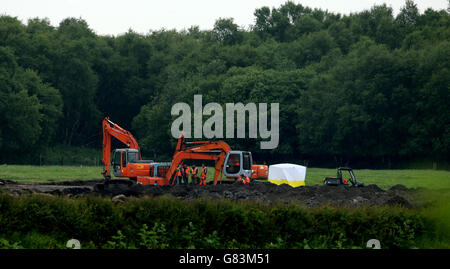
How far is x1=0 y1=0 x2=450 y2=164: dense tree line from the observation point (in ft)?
253

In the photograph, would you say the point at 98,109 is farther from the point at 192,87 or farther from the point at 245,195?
the point at 245,195

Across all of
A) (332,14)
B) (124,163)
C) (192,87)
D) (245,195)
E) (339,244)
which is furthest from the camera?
(332,14)

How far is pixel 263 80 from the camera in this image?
94562 mm

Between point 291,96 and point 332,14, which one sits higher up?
point 332,14

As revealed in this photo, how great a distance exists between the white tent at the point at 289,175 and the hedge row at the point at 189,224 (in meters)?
29.7

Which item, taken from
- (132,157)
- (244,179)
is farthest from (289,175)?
(132,157)

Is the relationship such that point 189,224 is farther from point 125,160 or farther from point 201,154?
point 125,160

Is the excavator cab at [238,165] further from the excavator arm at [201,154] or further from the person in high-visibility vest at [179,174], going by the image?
the person in high-visibility vest at [179,174]

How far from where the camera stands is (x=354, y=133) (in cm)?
8050

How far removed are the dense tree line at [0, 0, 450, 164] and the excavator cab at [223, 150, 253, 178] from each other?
33.5 metres

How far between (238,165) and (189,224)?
84.9ft

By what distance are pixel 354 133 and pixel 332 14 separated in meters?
55.3

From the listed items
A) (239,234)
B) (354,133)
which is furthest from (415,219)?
(354,133)

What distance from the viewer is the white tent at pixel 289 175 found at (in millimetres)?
45594
